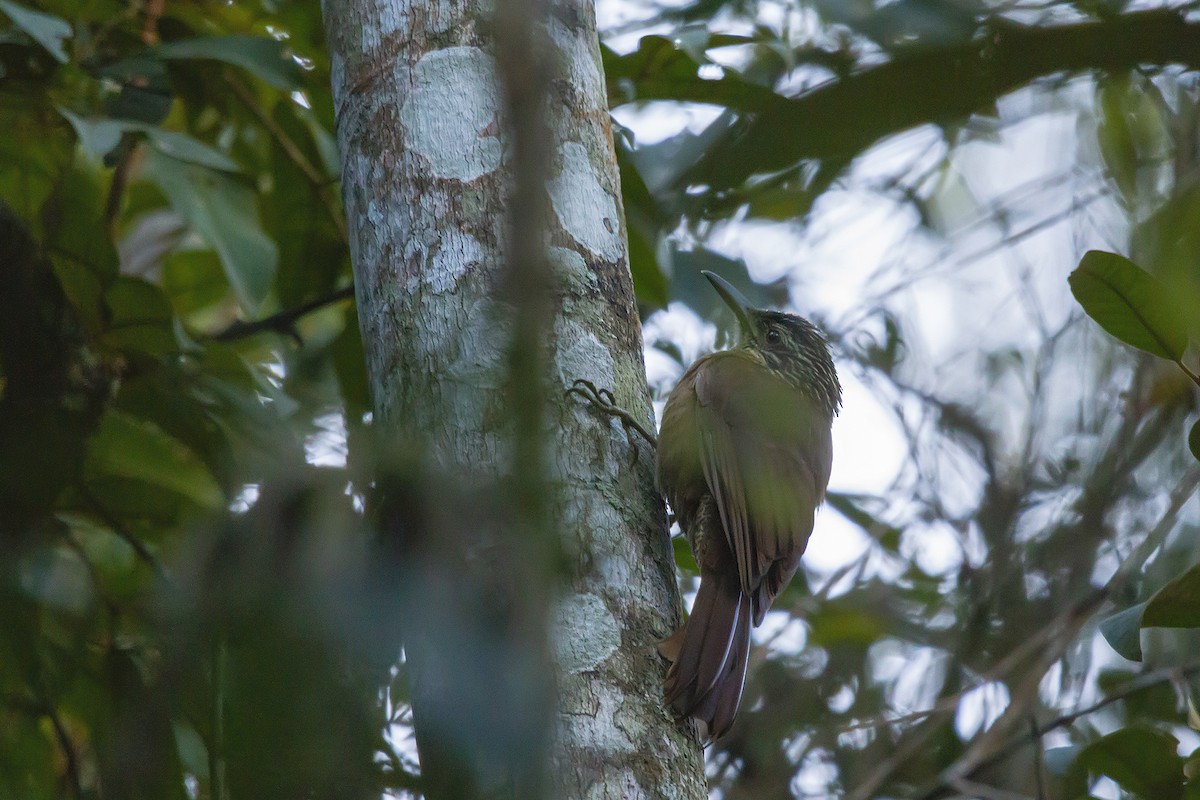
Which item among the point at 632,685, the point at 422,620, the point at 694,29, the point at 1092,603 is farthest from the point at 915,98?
the point at 1092,603

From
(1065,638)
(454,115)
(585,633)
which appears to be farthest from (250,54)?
(1065,638)

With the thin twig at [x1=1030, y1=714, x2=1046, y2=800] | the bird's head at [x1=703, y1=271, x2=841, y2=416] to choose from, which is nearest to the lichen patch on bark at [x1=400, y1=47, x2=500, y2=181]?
the bird's head at [x1=703, y1=271, x2=841, y2=416]

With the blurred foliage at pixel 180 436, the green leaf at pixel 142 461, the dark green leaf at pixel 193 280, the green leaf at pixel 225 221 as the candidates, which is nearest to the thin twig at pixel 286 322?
the blurred foliage at pixel 180 436

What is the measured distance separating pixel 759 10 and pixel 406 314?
33.1 inches

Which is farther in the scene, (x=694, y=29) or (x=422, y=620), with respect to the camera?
(x=694, y=29)

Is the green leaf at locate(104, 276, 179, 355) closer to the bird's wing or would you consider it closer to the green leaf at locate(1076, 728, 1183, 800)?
the bird's wing

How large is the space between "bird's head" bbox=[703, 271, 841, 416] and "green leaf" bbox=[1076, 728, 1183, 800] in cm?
138

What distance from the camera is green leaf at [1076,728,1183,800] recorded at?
2.13 meters

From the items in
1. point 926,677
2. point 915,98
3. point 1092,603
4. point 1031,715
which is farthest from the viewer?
point 926,677

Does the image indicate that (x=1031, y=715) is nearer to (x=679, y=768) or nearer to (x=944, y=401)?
(x=944, y=401)

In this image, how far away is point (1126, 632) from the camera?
1.78 metres

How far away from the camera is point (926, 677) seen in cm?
376

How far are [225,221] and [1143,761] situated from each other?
2.25 meters

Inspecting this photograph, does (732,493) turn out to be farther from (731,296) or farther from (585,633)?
(585,633)
